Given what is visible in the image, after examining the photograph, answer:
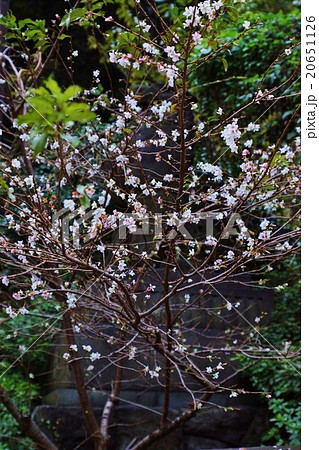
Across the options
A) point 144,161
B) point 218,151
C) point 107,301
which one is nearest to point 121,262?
point 107,301

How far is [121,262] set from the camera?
6.75ft

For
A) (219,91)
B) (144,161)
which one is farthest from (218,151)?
(144,161)

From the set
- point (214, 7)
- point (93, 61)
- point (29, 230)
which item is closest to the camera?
point (214, 7)

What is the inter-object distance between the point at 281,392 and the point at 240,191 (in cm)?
162

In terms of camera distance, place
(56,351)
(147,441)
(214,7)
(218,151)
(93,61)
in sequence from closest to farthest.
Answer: (214,7) → (147,441) → (56,351) → (218,151) → (93,61)

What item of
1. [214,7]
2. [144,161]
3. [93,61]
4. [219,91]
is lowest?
[144,161]

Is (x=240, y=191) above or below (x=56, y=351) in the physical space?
above

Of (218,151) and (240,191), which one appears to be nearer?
(240,191)

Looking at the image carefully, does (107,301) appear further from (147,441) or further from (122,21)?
(122,21)

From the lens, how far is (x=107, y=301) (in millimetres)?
2258
